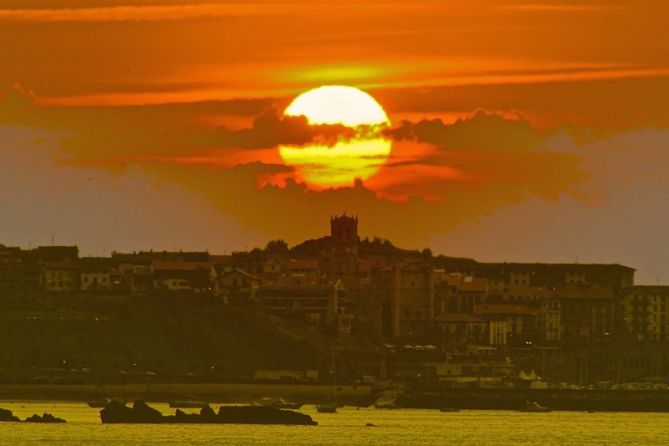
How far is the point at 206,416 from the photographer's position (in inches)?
6339

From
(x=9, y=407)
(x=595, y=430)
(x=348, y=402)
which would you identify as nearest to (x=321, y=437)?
(x=595, y=430)

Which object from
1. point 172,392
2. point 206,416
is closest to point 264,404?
point 172,392

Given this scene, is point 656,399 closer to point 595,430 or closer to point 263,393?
point 263,393

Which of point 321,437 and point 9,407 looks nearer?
point 321,437

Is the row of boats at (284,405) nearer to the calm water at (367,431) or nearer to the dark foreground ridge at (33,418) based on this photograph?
the calm water at (367,431)

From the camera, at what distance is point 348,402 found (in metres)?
195

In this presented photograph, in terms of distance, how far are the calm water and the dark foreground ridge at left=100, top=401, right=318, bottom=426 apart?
132 cm

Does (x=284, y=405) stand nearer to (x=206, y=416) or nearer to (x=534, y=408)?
(x=534, y=408)

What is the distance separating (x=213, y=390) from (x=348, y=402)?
29.8 feet

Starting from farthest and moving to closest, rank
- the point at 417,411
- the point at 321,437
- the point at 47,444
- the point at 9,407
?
1. the point at 417,411
2. the point at 9,407
3. the point at 321,437
4. the point at 47,444

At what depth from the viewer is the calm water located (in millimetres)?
141125

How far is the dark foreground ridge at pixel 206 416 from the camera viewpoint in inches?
6211

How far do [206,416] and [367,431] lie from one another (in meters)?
12.0

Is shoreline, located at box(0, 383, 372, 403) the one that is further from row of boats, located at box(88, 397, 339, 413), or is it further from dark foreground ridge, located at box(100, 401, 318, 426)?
dark foreground ridge, located at box(100, 401, 318, 426)
